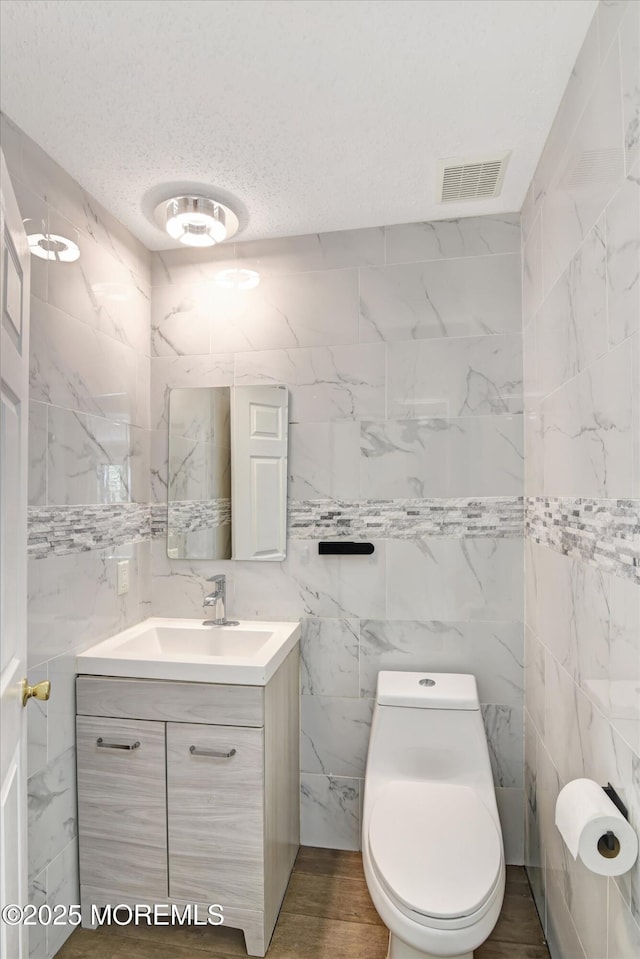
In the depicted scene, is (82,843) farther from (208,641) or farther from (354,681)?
(354,681)

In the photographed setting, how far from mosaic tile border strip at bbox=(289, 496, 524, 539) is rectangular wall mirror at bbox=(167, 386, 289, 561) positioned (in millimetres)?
120

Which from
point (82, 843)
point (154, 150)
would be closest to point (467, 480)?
point (154, 150)

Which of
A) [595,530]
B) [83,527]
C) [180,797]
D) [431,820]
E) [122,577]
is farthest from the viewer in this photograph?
[122,577]

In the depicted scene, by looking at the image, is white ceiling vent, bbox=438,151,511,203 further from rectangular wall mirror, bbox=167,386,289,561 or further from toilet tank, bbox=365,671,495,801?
toilet tank, bbox=365,671,495,801

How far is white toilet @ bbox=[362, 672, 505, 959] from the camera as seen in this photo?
1354 mm

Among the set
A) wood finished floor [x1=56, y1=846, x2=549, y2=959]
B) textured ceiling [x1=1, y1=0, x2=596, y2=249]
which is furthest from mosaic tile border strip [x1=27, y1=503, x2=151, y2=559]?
wood finished floor [x1=56, y1=846, x2=549, y2=959]

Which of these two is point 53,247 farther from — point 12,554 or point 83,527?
point 12,554

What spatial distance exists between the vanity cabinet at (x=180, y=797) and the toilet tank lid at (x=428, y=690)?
438mm

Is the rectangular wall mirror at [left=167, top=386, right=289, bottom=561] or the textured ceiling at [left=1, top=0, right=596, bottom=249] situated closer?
the textured ceiling at [left=1, top=0, right=596, bottom=249]

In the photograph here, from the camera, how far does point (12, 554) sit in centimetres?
111

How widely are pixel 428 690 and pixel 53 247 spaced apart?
6.45 ft

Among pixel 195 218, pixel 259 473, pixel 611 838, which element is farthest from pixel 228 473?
pixel 611 838

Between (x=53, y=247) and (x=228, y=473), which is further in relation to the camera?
(x=228, y=473)

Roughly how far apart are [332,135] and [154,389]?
125 cm
